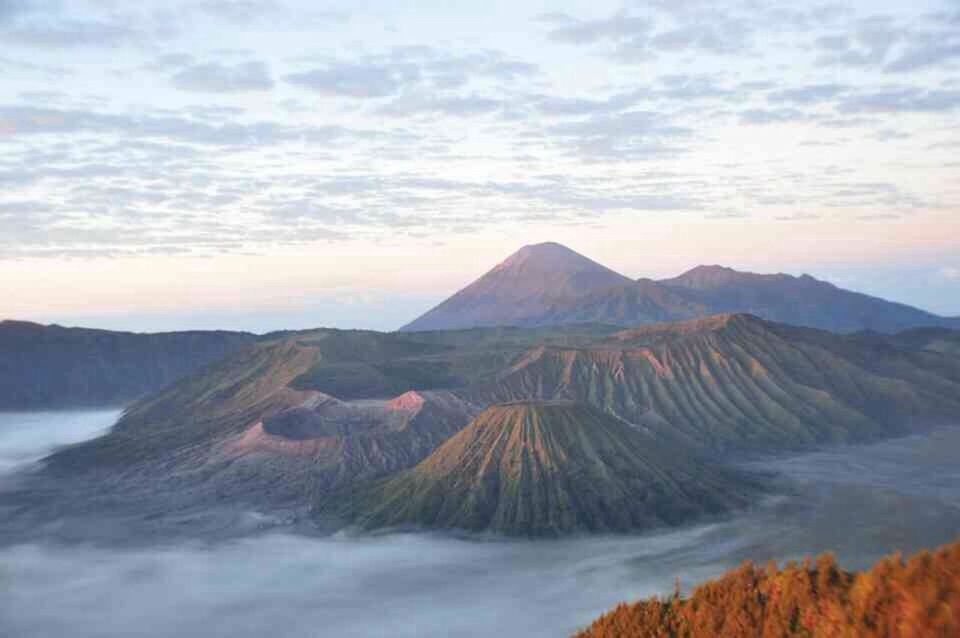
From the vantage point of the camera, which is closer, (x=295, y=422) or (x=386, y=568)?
(x=386, y=568)

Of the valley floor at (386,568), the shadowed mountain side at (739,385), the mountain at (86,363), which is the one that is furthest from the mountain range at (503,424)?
the mountain at (86,363)

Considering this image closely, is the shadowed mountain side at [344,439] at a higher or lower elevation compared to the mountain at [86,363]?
lower

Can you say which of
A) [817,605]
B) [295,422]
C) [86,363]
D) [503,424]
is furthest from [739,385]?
[86,363]

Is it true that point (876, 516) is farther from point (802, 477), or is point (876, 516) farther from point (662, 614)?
point (662, 614)

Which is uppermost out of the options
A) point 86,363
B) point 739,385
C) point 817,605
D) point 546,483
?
point 86,363

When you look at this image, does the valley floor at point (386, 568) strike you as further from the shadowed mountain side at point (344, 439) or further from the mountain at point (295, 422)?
the mountain at point (295, 422)

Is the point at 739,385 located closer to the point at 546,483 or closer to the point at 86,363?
the point at 546,483
